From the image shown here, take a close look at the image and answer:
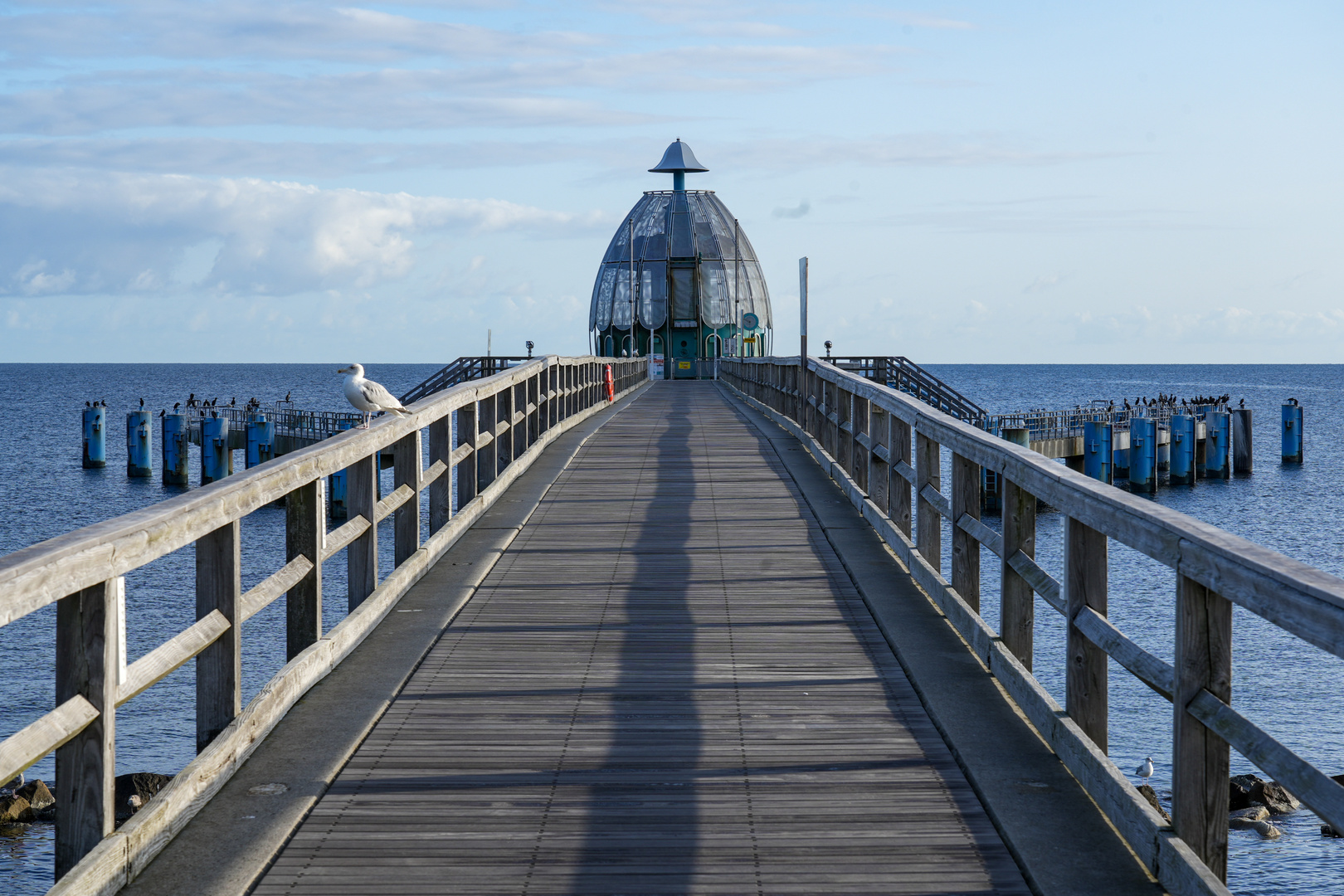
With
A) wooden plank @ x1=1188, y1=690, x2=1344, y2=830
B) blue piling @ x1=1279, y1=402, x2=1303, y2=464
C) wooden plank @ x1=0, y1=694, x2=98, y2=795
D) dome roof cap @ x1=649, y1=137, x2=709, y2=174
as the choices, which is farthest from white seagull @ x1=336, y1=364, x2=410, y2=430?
dome roof cap @ x1=649, y1=137, x2=709, y2=174

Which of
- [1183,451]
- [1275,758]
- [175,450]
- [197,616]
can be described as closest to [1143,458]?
[1183,451]

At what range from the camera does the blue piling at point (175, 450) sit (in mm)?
53750

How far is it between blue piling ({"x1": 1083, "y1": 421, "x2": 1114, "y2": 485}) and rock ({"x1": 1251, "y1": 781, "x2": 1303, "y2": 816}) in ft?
105

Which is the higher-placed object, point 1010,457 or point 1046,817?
point 1010,457

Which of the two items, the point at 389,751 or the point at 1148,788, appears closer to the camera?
the point at 389,751

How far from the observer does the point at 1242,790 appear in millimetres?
16812

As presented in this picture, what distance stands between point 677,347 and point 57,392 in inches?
4490

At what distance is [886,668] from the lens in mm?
6242

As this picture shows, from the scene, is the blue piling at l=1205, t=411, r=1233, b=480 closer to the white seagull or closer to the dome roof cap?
the dome roof cap

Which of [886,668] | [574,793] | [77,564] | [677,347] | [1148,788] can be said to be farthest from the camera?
[677,347]

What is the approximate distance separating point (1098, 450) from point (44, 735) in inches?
1901

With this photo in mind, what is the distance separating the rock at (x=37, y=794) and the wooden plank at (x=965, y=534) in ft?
42.9

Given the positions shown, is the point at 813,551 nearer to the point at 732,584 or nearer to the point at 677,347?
the point at 732,584

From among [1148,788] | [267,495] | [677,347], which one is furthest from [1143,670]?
[677,347]
